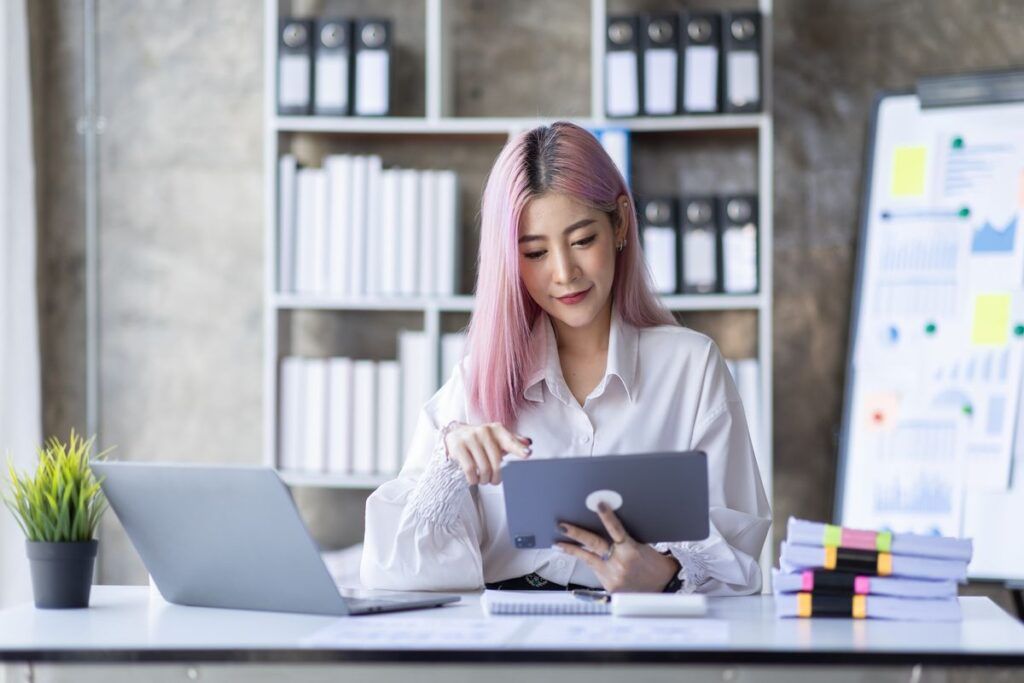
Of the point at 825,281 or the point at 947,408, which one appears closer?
the point at 947,408

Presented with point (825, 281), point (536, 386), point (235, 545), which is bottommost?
point (235, 545)

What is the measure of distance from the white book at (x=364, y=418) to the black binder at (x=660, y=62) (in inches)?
41.1

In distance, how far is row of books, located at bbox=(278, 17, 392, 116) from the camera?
10.6 feet

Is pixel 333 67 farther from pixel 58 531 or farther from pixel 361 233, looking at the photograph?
pixel 58 531

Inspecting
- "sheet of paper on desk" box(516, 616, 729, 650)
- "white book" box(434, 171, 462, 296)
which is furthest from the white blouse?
"white book" box(434, 171, 462, 296)

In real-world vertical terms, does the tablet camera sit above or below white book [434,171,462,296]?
below

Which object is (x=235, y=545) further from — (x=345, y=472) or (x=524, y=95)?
(x=524, y=95)

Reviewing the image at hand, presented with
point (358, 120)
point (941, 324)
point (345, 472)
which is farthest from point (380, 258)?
point (941, 324)

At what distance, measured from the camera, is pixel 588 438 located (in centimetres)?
210

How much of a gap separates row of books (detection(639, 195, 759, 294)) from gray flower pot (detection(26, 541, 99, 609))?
1837 millimetres

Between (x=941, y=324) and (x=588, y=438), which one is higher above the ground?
(x=941, y=324)

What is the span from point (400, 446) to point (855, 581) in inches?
72.1

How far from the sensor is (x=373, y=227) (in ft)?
10.7

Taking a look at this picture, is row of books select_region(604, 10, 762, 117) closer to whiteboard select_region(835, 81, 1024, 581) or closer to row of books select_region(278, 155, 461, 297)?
whiteboard select_region(835, 81, 1024, 581)
